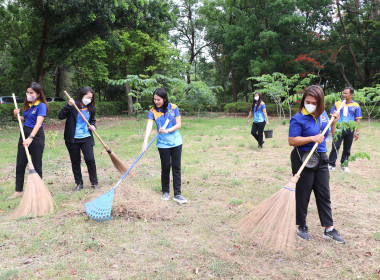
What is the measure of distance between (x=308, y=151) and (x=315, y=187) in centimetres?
42

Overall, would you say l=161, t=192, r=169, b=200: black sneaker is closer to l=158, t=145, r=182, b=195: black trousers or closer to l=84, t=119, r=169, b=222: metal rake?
l=158, t=145, r=182, b=195: black trousers

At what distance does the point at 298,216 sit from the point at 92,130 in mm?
3232

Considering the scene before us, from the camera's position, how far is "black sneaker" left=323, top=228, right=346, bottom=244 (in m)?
3.17

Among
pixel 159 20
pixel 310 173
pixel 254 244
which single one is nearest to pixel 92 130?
pixel 254 244

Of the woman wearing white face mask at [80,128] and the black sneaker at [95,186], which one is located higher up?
the woman wearing white face mask at [80,128]

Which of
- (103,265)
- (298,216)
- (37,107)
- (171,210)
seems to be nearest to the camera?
(103,265)

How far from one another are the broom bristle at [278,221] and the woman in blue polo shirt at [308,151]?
259mm

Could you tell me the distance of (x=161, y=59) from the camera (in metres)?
21.1

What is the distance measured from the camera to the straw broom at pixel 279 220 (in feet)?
9.45

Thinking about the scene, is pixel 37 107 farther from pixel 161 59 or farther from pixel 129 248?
pixel 161 59

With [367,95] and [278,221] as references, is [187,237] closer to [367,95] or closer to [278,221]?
[278,221]

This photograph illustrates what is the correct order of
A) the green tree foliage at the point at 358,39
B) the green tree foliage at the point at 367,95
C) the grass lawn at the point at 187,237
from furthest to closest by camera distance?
1. the green tree foliage at the point at 358,39
2. the green tree foliage at the point at 367,95
3. the grass lawn at the point at 187,237

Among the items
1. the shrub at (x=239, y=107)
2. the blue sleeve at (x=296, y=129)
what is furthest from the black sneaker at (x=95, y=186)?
the shrub at (x=239, y=107)

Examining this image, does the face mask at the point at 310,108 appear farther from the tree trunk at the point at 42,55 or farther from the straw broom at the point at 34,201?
the tree trunk at the point at 42,55
